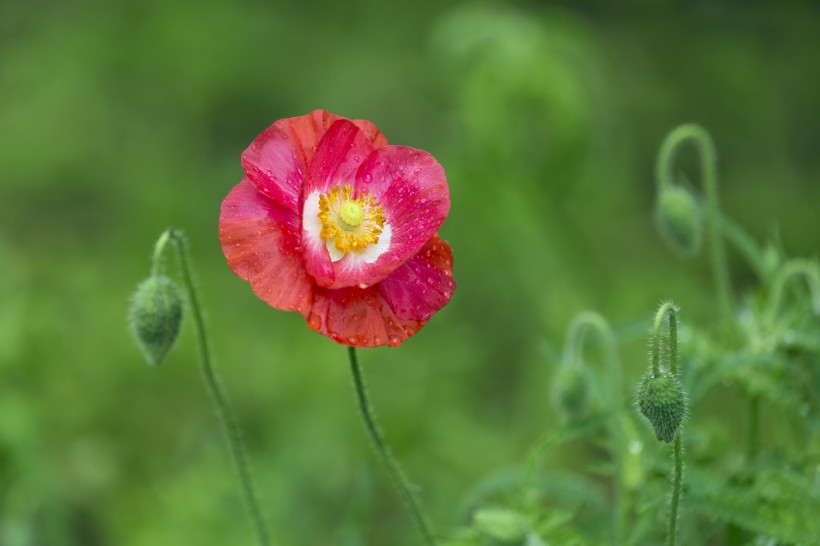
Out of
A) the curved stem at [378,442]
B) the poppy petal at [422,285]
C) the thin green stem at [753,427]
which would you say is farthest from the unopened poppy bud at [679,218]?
the curved stem at [378,442]

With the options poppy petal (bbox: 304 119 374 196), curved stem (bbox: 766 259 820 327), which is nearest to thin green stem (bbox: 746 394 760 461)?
curved stem (bbox: 766 259 820 327)

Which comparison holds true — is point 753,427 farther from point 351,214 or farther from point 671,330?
point 351,214

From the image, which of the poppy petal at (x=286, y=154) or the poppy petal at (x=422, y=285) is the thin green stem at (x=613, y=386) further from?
the poppy petal at (x=286, y=154)

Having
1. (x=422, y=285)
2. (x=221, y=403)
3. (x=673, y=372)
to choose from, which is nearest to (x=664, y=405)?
(x=673, y=372)

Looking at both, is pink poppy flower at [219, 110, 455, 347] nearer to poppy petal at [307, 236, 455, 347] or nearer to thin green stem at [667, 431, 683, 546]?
poppy petal at [307, 236, 455, 347]

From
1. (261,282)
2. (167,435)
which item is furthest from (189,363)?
(261,282)
